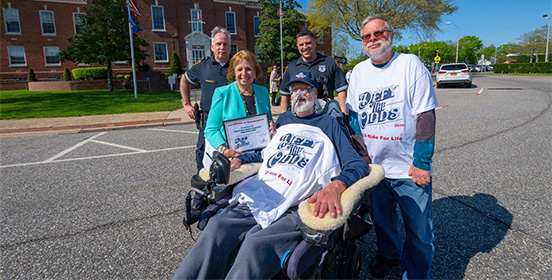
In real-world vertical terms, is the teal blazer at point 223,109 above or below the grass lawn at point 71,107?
above

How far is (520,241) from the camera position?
3000mm

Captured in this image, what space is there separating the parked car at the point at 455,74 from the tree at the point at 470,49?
99275 millimetres

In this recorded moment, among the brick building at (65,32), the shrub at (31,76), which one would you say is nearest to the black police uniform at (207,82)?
the brick building at (65,32)

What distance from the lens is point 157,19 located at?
3142 cm

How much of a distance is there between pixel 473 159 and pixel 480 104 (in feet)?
29.3

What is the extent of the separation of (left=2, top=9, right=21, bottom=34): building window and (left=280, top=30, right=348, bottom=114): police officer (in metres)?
36.3

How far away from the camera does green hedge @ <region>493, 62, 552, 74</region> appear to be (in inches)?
1539

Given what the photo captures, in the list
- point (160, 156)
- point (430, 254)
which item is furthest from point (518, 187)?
point (160, 156)

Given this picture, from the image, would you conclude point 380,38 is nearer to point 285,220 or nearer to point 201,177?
point 285,220

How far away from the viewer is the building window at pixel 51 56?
30.4 meters

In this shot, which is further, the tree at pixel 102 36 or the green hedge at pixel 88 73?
the green hedge at pixel 88 73

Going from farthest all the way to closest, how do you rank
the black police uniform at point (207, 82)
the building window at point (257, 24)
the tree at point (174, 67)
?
the building window at point (257, 24) < the tree at point (174, 67) < the black police uniform at point (207, 82)

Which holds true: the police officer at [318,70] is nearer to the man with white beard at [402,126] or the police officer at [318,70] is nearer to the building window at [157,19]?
the man with white beard at [402,126]

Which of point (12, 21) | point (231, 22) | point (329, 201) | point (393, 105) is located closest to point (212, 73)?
A: point (393, 105)
